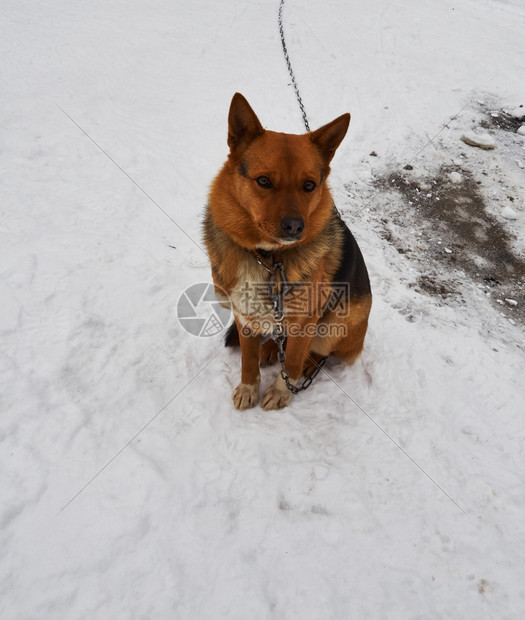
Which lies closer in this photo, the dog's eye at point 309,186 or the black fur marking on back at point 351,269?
the dog's eye at point 309,186

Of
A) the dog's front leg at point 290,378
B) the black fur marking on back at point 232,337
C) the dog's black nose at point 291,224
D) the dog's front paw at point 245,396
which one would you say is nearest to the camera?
the dog's black nose at point 291,224

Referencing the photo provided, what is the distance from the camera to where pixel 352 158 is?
5930mm

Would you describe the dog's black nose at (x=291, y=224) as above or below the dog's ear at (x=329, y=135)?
below

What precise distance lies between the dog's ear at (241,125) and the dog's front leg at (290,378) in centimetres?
153

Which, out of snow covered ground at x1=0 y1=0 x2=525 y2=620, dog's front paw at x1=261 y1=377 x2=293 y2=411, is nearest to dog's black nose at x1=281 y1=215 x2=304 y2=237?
dog's front paw at x1=261 y1=377 x2=293 y2=411

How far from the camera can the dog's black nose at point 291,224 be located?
6.55ft

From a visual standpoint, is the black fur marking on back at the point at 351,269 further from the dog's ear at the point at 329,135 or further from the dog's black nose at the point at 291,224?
the dog's black nose at the point at 291,224

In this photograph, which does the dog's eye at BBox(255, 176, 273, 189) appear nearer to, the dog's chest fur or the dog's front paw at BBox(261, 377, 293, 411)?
the dog's chest fur

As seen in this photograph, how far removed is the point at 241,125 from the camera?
2.28m

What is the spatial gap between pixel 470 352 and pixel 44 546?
3825mm

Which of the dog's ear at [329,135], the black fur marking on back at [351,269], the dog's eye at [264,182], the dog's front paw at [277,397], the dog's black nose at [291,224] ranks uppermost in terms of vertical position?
the dog's ear at [329,135]

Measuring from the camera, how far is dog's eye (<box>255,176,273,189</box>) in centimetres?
218

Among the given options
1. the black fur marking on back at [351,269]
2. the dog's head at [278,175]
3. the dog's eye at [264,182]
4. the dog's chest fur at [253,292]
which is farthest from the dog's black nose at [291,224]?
the black fur marking on back at [351,269]

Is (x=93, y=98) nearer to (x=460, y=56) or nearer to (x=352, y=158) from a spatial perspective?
(x=352, y=158)
